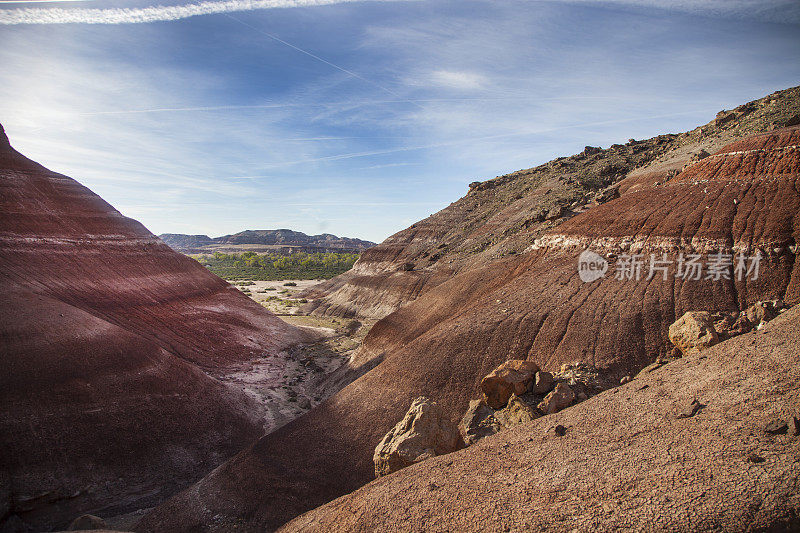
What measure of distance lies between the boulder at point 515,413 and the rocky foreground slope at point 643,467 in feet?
4.06

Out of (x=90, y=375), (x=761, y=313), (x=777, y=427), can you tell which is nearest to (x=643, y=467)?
(x=777, y=427)

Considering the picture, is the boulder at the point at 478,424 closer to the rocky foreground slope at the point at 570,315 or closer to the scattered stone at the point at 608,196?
the rocky foreground slope at the point at 570,315

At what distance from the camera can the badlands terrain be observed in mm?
7809

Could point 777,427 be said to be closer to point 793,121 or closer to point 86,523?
point 86,523

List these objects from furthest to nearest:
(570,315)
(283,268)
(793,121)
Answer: (283,268)
(793,121)
(570,315)

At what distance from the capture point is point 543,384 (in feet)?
44.1

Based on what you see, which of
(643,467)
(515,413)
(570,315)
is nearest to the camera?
(643,467)

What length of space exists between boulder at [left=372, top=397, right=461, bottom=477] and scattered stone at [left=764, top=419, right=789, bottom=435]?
7.90 meters

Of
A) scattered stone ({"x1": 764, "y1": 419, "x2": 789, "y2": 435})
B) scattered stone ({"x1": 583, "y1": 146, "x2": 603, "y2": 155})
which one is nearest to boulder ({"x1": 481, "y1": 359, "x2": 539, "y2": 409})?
scattered stone ({"x1": 764, "y1": 419, "x2": 789, "y2": 435})

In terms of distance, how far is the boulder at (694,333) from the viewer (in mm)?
12883

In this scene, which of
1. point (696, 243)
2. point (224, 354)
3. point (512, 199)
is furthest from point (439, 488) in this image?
point (512, 199)

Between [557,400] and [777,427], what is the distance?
229 inches

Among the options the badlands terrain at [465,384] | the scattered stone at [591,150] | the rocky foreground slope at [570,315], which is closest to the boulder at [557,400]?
the badlands terrain at [465,384]

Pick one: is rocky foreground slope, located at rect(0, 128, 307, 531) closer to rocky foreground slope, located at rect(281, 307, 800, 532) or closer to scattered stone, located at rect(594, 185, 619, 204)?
rocky foreground slope, located at rect(281, 307, 800, 532)
